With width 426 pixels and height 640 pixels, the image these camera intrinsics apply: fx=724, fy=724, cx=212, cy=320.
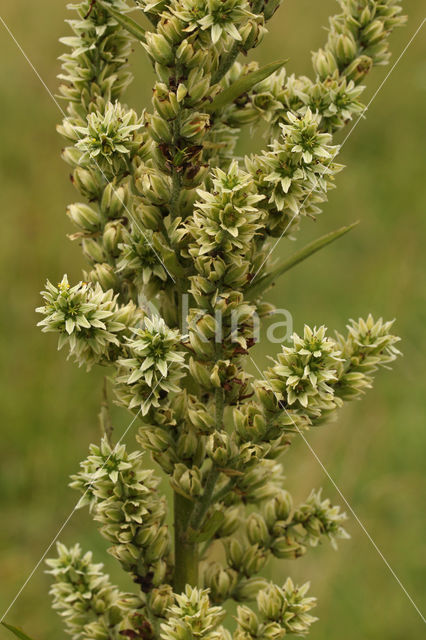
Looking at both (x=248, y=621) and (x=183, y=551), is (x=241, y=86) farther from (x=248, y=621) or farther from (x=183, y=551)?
(x=248, y=621)

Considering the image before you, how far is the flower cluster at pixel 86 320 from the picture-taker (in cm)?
199

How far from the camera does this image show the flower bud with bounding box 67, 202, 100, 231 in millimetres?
2410

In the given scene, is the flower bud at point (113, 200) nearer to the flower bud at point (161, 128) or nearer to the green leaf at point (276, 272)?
the flower bud at point (161, 128)

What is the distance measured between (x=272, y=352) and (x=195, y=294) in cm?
351

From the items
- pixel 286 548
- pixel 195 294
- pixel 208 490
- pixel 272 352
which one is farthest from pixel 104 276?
pixel 272 352

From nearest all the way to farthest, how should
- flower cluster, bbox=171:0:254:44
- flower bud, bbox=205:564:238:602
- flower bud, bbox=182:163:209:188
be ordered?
flower cluster, bbox=171:0:254:44 < flower bud, bbox=182:163:209:188 < flower bud, bbox=205:564:238:602

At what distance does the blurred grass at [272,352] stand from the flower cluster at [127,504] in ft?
7.48

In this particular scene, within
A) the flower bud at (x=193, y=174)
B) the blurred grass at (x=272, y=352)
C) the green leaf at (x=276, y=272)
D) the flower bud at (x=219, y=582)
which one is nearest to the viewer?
the flower bud at (x=193, y=174)

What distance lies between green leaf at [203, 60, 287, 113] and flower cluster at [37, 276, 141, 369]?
0.65 metres

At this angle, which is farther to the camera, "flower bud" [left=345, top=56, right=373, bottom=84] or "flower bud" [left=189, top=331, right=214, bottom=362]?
"flower bud" [left=345, top=56, right=373, bottom=84]

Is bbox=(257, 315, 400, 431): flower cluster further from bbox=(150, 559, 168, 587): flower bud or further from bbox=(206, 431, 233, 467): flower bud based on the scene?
bbox=(150, 559, 168, 587): flower bud

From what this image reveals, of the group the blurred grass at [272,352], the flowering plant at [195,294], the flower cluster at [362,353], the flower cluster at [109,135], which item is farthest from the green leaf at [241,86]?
the blurred grass at [272,352]

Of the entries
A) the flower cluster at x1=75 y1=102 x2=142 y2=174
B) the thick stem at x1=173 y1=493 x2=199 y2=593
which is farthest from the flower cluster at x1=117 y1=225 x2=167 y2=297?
the thick stem at x1=173 y1=493 x2=199 y2=593

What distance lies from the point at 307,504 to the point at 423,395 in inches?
117
